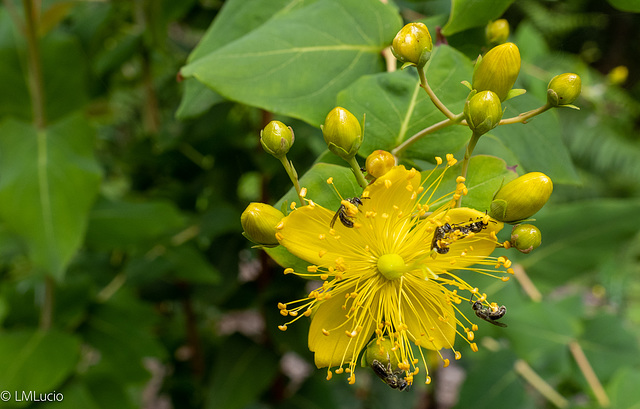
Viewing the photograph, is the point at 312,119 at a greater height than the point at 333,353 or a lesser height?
greater

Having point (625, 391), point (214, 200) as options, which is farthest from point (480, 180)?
point (214, 200)

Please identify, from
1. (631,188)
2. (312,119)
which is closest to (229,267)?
(312,119)

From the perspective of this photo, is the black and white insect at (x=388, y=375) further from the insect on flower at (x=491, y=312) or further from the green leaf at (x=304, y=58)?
the green leaf at (x=304, y=58)

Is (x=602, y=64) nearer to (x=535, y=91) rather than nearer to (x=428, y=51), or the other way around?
(x=535, y=91)

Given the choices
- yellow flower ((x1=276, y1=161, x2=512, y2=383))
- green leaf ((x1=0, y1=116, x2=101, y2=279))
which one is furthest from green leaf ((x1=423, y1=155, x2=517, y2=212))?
green leaf ((x1=0, y1=116, x2=101, y2=279))

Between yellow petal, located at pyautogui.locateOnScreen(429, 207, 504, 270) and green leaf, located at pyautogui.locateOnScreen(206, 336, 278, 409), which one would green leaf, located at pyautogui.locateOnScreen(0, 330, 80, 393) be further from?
yellow petal, located at pyautogui.locateOnScreen(429, 207, 504, 270)

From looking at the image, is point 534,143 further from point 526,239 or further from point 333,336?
point 333,336

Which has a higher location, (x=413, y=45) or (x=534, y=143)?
(x=413, y=45)
